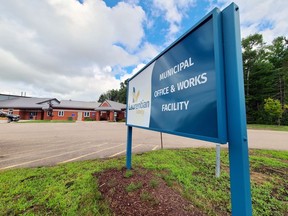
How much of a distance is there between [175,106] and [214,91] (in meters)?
0.57

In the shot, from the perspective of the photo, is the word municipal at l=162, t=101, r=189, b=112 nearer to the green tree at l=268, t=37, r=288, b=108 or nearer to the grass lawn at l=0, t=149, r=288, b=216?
the grass lawn at l=0, t=149, r=288, b=216

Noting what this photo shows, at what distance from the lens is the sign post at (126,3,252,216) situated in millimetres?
1056

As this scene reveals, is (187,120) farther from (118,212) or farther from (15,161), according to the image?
(15,161)

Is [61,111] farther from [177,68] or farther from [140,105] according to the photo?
[177,68]

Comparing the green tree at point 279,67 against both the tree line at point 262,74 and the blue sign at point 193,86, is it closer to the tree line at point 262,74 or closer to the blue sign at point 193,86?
the tree line at point 262,74

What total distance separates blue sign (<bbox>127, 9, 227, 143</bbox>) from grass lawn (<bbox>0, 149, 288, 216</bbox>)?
1.63 meters

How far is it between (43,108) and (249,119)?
46394 mm

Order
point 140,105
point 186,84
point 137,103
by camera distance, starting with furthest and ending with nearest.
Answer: point 137,103 → point 140,105 → point 186,84

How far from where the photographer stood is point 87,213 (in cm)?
206

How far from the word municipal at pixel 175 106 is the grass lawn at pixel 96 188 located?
5.67 ft

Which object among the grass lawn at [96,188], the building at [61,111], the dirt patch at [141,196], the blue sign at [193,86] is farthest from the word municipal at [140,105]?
the building at [61,111]

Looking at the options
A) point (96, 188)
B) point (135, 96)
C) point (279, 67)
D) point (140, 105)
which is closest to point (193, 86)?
point (140, 105)

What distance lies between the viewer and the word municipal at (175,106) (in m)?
1.51

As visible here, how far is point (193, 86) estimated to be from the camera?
1.41m
